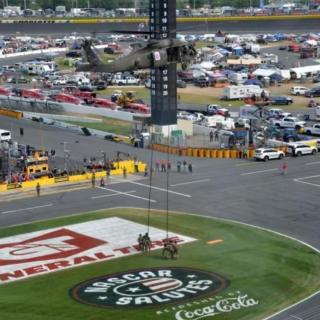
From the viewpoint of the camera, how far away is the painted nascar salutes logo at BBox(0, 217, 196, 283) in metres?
40.4

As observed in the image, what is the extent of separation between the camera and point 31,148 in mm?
69812

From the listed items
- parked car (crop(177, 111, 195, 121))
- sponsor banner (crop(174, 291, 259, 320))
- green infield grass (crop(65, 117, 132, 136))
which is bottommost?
green infield grass (crop(65, 117, 132, 136))

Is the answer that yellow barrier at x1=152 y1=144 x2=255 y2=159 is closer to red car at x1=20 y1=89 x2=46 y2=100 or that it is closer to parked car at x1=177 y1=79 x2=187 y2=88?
red car at x1=20 y1=89 x2=46 y2=100

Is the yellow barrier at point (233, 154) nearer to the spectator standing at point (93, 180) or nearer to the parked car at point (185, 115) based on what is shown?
the spectator standing at point (93, 180)

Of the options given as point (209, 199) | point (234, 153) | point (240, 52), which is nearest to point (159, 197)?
point (209, 199)

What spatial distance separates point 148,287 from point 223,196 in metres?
18.8

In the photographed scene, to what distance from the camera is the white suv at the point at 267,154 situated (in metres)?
66.6

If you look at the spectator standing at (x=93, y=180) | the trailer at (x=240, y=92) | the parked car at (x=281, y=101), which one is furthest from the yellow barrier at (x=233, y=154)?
the trailer at (x=240, y=92)

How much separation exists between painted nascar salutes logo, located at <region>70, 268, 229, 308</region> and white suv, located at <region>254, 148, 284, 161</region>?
28.7 m

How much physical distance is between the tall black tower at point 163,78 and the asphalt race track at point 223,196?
6.85 m

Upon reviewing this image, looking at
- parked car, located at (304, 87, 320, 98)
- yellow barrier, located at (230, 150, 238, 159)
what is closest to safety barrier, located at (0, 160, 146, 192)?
yellow barrier, located at (230, 150, 238, 159)

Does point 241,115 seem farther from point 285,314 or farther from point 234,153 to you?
point 285,314

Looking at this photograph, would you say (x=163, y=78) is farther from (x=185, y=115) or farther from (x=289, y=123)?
(x=289, y=123)

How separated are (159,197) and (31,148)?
61.4 ft
